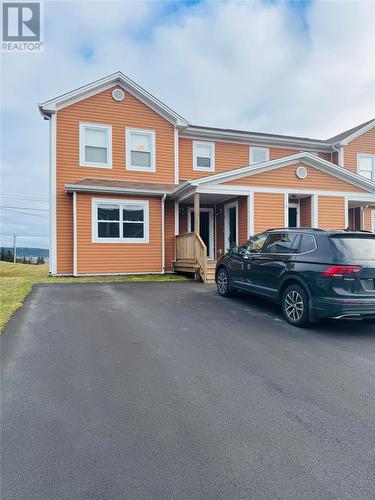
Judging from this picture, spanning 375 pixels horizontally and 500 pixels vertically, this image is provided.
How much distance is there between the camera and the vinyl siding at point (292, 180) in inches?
499

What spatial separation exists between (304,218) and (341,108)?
48.4ft

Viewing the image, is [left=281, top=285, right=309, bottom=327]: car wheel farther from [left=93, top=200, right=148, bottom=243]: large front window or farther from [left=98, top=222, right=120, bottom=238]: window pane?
[left=98, top=222, right=120, bottom=238]: window pane

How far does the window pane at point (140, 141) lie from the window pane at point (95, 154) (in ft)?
4.27

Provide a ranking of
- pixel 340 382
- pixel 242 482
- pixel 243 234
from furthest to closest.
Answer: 1. pixel 243 234
2. pixel 340 382
3. pixel 242 482

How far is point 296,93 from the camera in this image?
2053cm

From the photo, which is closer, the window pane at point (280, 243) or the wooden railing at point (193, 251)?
the window pane at point (280, 243)

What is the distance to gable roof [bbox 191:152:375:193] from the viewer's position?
39.6 ft

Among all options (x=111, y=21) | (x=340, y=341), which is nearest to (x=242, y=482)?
(x=340, y=341)

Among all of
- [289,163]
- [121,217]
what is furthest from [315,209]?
[121,217]

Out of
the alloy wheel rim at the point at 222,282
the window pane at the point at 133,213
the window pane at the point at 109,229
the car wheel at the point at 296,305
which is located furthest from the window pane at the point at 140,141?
the car wheel at the point at 296,305

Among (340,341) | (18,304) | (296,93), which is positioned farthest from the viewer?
(296,93)

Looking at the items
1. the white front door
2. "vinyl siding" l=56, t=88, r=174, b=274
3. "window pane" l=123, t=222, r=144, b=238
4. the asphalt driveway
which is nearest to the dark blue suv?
the asphalt driveway

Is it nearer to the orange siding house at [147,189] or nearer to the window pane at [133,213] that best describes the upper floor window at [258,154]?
the orange siding house at [147,189]

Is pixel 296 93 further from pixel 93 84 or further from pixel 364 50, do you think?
pixel 93 84
